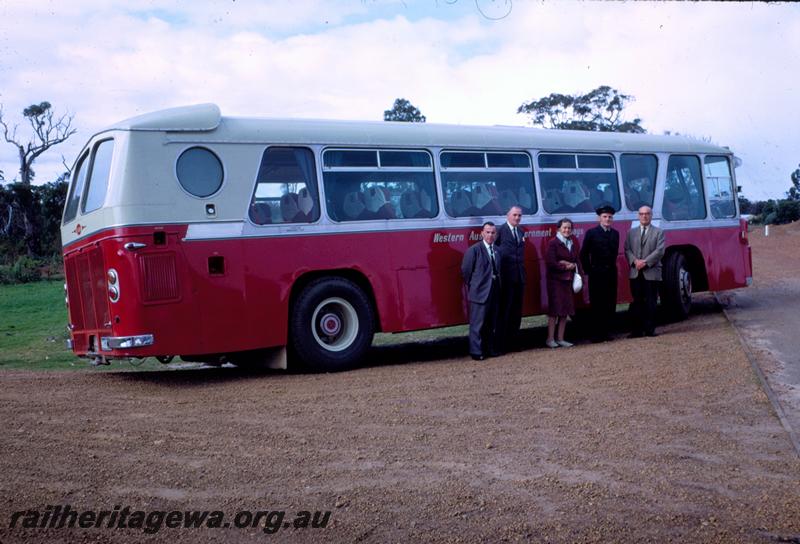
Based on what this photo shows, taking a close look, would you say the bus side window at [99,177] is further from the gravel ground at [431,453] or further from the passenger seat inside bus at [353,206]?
the passenger seat inside bus at [353,206]

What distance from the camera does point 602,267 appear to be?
1258cm

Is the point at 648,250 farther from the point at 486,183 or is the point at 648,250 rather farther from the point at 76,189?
the point at 76,189

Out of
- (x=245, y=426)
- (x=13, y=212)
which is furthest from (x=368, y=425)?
(x=13, y=212)

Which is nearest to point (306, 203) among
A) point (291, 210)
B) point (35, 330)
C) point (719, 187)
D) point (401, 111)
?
point (291, 210)

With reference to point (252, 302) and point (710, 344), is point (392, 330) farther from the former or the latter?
point (710, 344)

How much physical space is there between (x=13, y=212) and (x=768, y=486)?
31.4 m

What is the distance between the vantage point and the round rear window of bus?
981 centimetres

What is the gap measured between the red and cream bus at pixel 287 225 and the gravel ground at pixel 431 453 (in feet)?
2.44

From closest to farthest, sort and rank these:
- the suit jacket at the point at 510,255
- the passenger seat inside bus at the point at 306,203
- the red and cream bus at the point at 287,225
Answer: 1. the red and cream bus at the point at 287,225
2. the passenger seat inside bus at the point at 306,203
3. the suit jacket at the point at 510,255

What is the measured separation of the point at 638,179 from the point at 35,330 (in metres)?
12.7

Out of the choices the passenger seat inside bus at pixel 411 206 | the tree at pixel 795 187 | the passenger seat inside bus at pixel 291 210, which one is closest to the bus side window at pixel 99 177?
the passenger seat inside bus at pixel 291 210

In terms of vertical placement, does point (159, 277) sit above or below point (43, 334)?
above

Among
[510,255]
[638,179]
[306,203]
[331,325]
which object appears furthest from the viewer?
[638,179]

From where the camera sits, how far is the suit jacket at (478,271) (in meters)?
11.3
